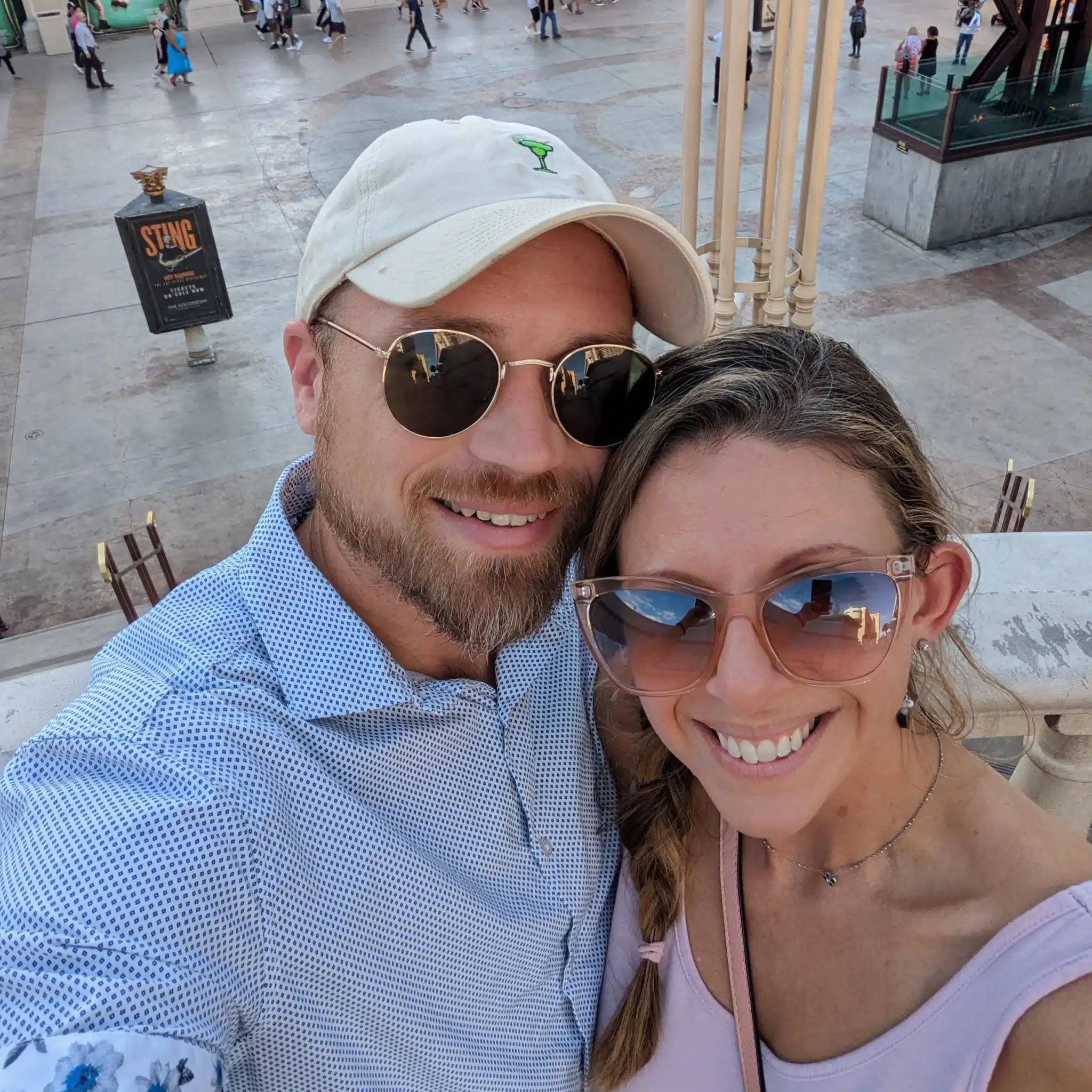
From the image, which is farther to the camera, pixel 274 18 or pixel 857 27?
pixel 274 18

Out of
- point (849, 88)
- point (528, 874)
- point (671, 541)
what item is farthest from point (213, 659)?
point (849, 88)

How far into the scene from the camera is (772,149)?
15.5ft

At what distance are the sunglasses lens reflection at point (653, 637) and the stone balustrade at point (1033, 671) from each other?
3.13ft

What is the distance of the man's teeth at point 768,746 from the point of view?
62.5 inches

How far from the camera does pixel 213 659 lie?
5.22 ft

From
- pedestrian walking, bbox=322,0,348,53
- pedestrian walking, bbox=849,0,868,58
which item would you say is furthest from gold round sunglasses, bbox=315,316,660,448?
pedestrian walking, bbox=322,0,348,53

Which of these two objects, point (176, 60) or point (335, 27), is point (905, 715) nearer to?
point (176, 60)

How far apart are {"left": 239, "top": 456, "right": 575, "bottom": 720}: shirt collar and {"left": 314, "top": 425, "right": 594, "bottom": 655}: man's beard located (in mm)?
104

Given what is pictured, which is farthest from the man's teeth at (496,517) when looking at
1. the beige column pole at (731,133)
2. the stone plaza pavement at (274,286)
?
the stone plaza pavement at (274,286)

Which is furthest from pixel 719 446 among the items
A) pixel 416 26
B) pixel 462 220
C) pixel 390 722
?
pixel 416 26

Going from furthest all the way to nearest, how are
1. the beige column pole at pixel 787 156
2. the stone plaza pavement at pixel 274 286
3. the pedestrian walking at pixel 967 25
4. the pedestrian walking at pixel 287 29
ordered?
the pedestrian walking at pixel 287 29, the pedestrian walking at pixel 967 25, the stone plaza pavement at pixel 274 286, the beige column pole at pixel 787 156

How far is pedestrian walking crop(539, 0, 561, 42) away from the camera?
65.6ft

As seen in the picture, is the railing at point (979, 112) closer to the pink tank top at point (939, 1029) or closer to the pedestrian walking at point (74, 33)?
the pink tank top at point (939, 1029)

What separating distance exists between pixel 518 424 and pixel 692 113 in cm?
359
